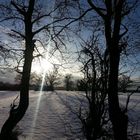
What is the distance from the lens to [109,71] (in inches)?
329

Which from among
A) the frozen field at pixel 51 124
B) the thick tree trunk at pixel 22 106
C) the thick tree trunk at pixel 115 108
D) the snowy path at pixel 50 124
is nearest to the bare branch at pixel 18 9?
the thick tree trunk at pixel 22 106

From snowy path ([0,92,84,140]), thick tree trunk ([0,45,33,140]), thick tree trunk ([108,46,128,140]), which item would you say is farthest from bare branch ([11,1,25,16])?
snowy path ([0,92,84,140])

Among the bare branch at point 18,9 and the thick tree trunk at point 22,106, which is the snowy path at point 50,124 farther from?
the bare branch at point 18,9

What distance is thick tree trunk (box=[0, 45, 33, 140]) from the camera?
1155cm

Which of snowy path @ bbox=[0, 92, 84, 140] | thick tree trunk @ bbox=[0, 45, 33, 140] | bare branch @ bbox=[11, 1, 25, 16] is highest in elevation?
bare branch @ bbox=[11, 1, 25, 16]

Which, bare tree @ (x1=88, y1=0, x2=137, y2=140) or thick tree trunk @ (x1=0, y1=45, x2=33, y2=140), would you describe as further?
thick tree trunk @ (x1=0, y1=45, x2=33, y2=140)

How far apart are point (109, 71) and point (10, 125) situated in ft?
17.3

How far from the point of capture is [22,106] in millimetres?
11586

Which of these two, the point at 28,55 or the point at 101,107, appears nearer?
the point at 101,107

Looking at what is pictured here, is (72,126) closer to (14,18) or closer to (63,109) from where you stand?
(63,109)

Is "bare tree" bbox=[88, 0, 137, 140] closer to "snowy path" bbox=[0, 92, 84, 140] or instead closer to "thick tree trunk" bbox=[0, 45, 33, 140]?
"thick tree trunk" bbox=[0, 45, 33, 140]

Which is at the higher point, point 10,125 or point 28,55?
point 28,55

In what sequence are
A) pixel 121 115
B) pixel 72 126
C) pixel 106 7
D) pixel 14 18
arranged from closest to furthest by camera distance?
pixel 121 115
pixel 106 7
pixel 14 18
pixel 72 126

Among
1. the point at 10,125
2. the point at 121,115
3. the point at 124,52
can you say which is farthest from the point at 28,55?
the point at 121,115
